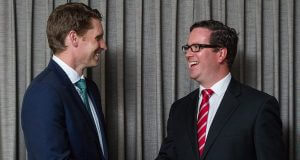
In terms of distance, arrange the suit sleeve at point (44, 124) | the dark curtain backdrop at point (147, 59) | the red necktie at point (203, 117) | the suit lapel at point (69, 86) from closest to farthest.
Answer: the suit sleeve at point (44, 124), the suit lapel at point (69, 86), the red necktie at point (203, 117), the dark curtain backdrop at point (147, 59)

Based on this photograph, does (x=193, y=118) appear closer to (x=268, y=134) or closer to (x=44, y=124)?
(x=268, y=134)

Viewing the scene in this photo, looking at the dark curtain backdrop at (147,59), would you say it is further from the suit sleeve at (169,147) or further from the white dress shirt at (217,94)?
the white dress shirt at (217,94)

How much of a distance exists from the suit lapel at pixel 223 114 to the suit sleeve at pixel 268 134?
12 cm

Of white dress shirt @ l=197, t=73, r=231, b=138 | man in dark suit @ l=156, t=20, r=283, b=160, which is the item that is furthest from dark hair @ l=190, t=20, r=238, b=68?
white dress shirt @ l=197, t=73, r=231, b=138

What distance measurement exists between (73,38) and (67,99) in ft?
0.84

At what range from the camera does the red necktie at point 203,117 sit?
6.34 feet

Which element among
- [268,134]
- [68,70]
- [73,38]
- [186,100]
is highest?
[73,38]

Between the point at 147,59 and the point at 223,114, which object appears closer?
the point at 223,114

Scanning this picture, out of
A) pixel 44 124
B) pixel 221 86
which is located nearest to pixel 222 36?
pixel 221 86

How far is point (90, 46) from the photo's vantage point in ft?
5.87

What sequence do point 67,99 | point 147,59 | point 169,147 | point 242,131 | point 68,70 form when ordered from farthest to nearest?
point 147,59
point 169,147
point 242,131
point 68,70
point 67,99

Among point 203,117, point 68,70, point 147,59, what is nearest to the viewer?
point 68,70

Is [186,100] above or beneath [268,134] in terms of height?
above

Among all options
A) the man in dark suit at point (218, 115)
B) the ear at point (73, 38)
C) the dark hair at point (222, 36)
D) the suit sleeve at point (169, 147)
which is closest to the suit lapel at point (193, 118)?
the man in dark suit at point (218, 115)
